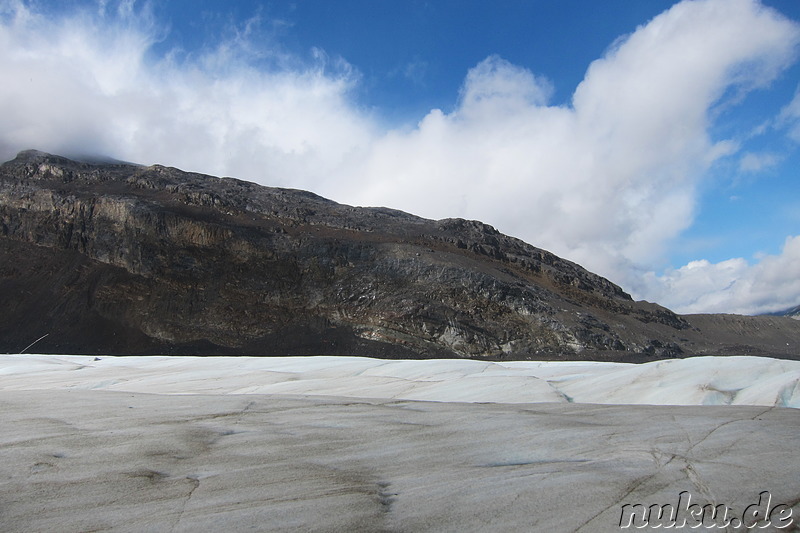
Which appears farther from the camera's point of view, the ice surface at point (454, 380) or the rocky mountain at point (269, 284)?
the rocky mountain at point (269, 284)

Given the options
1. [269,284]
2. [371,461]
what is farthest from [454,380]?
[269,284]

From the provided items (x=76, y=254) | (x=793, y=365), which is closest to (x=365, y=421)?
(x=793, y=365)

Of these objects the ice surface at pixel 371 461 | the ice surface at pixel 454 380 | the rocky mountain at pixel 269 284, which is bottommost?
the ice surface at pixel 371 461

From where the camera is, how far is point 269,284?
63.8m

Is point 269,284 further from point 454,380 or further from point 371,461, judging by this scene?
point 371,461

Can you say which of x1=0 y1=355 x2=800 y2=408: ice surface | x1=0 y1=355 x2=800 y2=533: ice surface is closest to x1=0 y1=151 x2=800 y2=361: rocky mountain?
x1=0 y1=355 x2=800 y2=408: ice surface

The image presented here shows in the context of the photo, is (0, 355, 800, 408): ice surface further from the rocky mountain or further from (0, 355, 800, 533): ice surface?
the rocky mountain

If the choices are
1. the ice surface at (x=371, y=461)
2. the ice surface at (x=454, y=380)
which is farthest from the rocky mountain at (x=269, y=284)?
the ice surface at (x=371, y=461)

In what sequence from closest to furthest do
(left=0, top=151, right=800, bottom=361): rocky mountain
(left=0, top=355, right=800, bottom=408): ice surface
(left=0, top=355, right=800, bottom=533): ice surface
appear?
(left=0, top=355, right=800, bottom=533): ice surface → (left=0, top=355, right=800, bottom=408): ice surface → (left=0, top=151, right=800, bottom=361): rocky mountain

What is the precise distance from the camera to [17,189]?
240 feet

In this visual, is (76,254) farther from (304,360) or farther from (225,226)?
(304,360)

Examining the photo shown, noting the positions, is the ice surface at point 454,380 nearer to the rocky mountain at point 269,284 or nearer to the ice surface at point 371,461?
the ice surface at point 371,461

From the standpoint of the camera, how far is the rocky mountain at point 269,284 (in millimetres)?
56688

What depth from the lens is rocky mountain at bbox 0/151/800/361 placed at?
56.7 m
